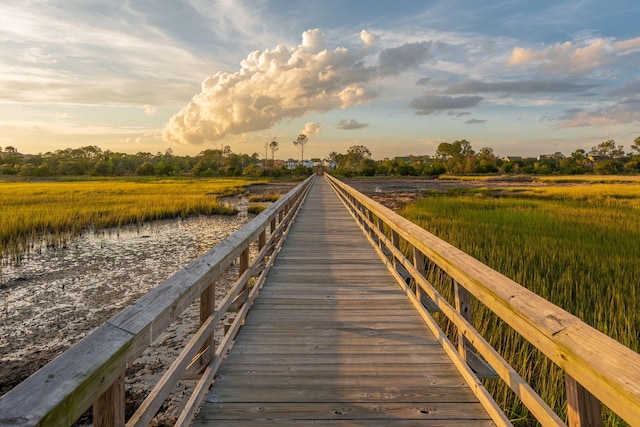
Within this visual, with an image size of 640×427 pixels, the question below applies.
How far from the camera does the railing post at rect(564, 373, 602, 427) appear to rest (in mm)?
1210

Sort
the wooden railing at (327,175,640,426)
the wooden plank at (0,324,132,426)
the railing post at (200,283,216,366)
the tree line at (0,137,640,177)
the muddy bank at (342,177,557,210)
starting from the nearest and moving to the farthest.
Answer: the wooden plank at (0,324,132,426) < the wooden railing at (327,175,640,426) < the railing post at (200,283,216,366) < the muddy bank at (342,177,557,210) < the tree line at (0,137,640,177)

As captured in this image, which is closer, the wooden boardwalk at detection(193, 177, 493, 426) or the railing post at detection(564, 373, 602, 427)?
the railing post at detection(564, 373, 602, 427)

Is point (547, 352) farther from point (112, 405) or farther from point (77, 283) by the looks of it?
point (77, 283)

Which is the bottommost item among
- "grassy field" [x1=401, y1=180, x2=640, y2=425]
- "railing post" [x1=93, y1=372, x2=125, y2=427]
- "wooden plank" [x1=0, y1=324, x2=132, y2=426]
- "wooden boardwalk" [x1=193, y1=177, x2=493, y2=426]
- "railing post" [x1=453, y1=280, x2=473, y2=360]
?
"grassy field" [x1=401, y1=180, x2=640, y2=425]

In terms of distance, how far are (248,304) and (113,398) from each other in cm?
225

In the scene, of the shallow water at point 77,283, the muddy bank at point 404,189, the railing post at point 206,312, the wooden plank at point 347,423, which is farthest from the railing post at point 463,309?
the muddy bank at point 404,189

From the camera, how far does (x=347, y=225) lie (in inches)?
383

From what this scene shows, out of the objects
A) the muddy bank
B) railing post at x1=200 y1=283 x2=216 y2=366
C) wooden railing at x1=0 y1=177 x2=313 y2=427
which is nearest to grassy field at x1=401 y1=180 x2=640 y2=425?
railing post at x1=200 y1=283 x2=216 y2=366

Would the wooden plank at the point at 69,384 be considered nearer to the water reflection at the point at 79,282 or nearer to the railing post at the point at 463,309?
the railing post at the point at 463,309

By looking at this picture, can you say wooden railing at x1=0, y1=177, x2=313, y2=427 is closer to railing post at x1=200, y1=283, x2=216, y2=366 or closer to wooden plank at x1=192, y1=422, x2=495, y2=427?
railing post at x1=200, y1=283, x2=216, y2=366

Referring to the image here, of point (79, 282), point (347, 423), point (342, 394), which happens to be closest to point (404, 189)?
point (79, 282)

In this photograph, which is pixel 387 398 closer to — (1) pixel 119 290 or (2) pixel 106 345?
(2) pixel 106 345

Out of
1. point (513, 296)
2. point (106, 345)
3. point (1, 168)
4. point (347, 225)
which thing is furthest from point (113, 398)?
point (1, 168)

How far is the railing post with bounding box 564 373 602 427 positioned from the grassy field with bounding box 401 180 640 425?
66.2 inches
